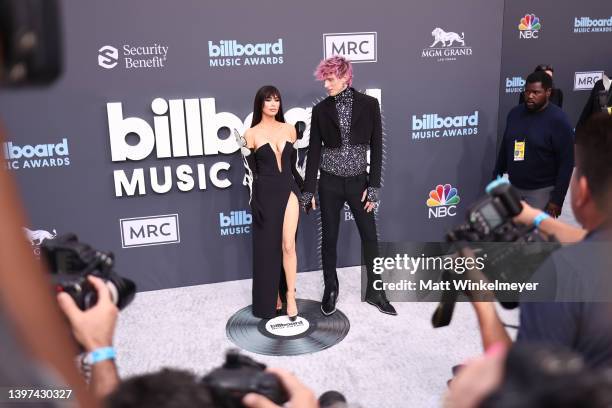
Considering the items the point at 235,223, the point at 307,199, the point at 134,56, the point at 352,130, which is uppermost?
the point at 134,56

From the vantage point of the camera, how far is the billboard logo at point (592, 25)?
24.5ft

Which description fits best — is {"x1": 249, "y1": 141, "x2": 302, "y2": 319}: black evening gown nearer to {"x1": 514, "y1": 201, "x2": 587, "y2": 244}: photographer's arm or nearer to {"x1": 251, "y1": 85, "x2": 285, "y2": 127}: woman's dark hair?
{"x1": 251, "y1": 85, "x2": 285, "y2": 127}: woman's dark hair

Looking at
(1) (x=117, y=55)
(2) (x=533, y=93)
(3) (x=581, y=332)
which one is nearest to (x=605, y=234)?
(3) (x=581, y=332)

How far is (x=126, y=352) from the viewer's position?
349 centimetres

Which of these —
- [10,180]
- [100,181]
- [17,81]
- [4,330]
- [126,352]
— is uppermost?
[17,81]

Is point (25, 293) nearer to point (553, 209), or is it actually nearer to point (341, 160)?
point (341, 160)

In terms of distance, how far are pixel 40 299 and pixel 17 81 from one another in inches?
10.2

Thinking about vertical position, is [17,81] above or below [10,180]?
above

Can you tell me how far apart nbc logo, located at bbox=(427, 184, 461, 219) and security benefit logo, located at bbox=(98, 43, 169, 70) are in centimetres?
267

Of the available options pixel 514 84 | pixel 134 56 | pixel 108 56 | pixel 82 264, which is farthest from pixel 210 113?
pixel 514 84

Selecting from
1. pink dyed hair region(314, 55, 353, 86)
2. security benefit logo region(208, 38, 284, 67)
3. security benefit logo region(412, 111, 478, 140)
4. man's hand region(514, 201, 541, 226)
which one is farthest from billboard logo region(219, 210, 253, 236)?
man's hand region(514, 201, 541, 226)

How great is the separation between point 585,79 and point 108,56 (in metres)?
6.75

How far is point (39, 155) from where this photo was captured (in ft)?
13.3

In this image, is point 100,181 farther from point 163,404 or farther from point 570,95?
point 570,95
